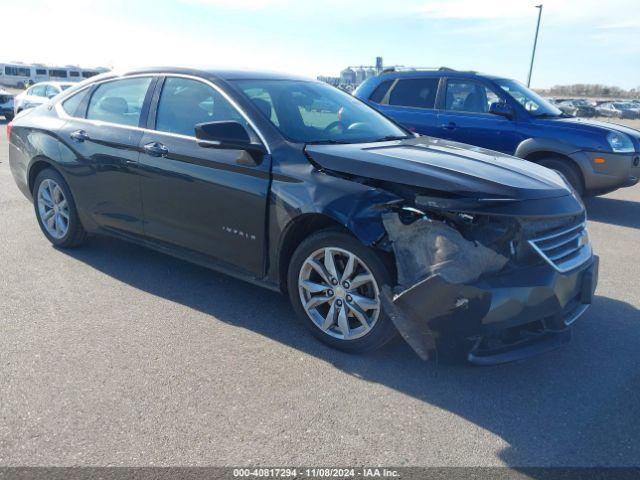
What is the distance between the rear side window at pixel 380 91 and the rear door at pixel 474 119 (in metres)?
1.03

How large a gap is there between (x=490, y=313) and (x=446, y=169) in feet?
2.93

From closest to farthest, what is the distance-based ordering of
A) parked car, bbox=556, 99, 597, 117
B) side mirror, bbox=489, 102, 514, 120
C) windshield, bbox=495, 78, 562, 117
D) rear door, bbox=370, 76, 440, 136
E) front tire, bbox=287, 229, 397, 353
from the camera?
front tire, bbox=287, 229, 397, 353, side mirror, bbox=489, 102, 514, 120, windshield, bbox=495, 78, 562, 117, rear door, bbox=370, 76, 440, 136, parked car, bbox=556, 99, 597, 117

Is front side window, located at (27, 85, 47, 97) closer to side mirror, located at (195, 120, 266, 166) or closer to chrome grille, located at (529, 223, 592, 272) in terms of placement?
side mirror, located at (195, 120, 266, 166)

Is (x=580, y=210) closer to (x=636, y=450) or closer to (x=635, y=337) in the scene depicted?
(x=635, y=337)

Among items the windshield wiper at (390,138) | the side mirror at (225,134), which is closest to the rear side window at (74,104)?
the side mirror at (225,134)

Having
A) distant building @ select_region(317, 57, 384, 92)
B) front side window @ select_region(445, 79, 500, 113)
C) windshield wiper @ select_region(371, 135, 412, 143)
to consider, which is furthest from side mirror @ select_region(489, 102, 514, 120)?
distant building @ select_region(317, 57, 384, 92)

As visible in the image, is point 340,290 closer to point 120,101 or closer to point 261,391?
point 261,391

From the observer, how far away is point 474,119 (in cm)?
809

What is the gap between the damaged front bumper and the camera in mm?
2898

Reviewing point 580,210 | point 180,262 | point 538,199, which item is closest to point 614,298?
point 580,210

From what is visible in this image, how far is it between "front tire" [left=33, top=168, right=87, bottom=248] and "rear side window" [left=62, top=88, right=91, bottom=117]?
1.90ft

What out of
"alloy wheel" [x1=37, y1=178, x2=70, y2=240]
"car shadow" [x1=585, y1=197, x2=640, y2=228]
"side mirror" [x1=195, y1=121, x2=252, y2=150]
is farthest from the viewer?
"car shadow" [x1=585, y1=197, x2=640, y2=228]

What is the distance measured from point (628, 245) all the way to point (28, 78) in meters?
60.3

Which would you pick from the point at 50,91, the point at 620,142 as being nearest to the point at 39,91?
the point at 50,91
